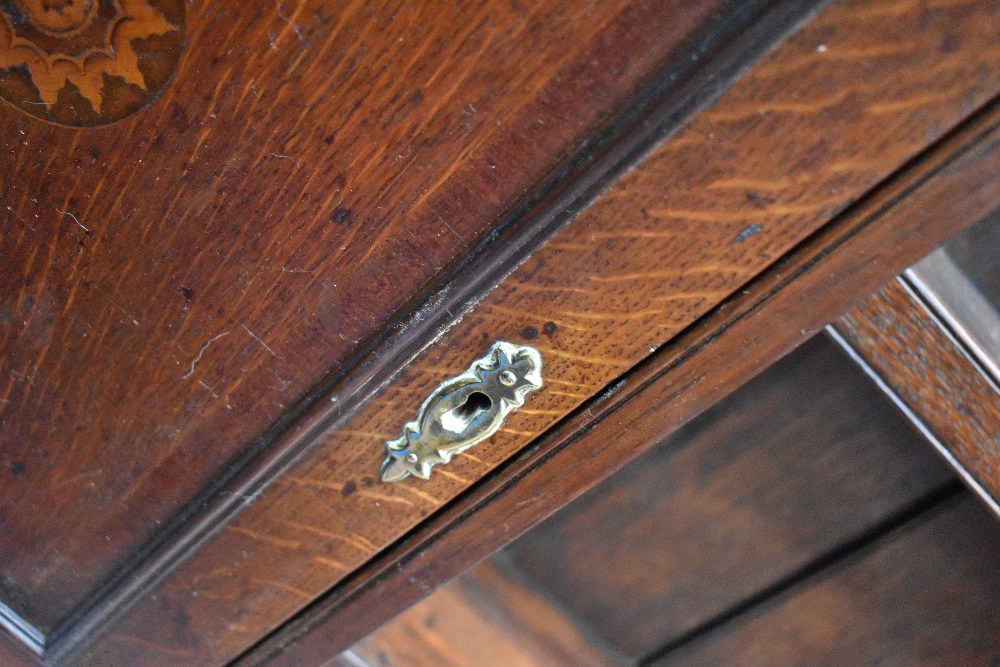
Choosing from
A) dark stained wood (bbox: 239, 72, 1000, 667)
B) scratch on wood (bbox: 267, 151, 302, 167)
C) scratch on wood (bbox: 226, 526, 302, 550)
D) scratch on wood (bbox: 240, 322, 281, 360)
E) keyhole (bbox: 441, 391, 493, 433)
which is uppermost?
scratch on wood (bbox: 267, 151, 302, 167)

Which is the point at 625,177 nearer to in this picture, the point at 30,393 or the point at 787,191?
the point at 787,191

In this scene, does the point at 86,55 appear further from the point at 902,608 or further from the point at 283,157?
the point at 902,608

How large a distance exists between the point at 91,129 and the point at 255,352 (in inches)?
7.5

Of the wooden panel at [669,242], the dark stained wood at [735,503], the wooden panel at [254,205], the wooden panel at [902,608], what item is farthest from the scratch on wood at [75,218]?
the wooden panel at [902,608]

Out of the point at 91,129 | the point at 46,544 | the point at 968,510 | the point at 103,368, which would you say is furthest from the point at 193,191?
the point at 968,510

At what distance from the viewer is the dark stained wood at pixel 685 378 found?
475 mm

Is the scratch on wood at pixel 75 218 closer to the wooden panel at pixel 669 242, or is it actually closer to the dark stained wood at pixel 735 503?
the wooden panel at pixel 669 242

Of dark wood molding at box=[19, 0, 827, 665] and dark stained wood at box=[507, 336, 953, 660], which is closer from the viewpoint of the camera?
dark wood molding at box=[19, 0, 827, 665]

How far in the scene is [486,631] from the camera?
3.26ft

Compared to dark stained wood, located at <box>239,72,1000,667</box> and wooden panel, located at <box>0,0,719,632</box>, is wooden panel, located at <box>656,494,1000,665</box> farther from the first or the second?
wooden panel, located at <box>0,0,719,632</box>

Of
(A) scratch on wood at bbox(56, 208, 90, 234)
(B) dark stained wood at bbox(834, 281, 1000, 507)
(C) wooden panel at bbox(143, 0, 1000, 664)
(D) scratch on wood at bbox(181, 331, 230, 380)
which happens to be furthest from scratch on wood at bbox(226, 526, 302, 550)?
(B) dark stained wood at bbox(834, 281, 1000, 507)

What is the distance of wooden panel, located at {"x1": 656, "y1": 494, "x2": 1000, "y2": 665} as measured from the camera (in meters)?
0.81

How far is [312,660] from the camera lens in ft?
2.48

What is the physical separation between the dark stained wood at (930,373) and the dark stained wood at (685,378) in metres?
0.13
